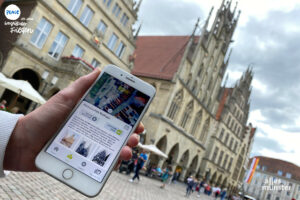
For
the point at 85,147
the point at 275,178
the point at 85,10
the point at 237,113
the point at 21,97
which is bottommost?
the point at 85,147

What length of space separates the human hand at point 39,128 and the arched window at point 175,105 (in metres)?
22.9

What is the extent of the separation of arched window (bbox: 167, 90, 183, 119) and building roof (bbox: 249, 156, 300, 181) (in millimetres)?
58784

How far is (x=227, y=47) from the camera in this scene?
3325cm

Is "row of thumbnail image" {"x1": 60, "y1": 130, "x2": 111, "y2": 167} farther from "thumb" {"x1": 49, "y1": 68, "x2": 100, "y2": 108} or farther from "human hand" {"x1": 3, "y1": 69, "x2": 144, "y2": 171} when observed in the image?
"thumb" {"x1": 49, "y1": 68, "x2": 100, "y2": 108}

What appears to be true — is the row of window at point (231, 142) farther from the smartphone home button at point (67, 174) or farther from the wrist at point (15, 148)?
the wrist at point (15, 148)

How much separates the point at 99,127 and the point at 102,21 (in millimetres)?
17665

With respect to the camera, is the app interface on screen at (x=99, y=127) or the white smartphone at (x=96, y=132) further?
the app interface on screen at (x=99, y=127)

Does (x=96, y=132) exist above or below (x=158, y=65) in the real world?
below

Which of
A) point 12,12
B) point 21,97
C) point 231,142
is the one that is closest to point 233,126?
point 231,142

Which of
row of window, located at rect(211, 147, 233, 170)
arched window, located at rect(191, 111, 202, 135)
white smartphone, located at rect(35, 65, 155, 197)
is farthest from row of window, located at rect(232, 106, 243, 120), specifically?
white smartphone, located at rect(35, 65, 155, 197)

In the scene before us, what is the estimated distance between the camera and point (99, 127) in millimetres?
2408

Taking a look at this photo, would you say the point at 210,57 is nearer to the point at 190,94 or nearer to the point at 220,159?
the point at 190,94

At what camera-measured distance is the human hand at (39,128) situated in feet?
6.86

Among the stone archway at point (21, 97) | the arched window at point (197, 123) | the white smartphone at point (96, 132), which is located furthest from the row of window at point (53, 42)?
the arched window at point (197, 123)
